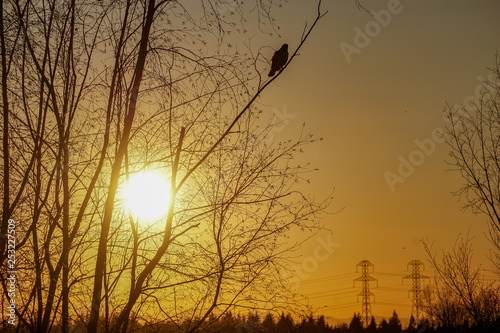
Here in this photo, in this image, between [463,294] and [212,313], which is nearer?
[212,313]

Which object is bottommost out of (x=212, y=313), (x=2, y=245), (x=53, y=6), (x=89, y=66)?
(x=212, y=313)

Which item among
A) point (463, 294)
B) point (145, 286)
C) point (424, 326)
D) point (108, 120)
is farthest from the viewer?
point (424, 326)

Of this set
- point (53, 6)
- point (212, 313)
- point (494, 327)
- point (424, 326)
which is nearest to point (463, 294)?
point (494, 327)

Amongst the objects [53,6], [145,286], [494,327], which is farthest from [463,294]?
[53,6]

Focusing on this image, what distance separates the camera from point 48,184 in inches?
201

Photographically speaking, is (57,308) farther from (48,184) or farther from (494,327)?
(494,327)

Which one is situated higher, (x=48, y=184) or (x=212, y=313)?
(x=48, y=184)

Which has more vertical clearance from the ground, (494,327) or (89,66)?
(89,66)

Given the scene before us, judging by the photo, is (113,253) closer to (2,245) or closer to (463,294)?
(2,245)

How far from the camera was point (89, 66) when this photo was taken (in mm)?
5184

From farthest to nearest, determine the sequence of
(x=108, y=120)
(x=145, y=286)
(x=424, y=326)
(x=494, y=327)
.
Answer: (x=424, y=326) → (x=494, y=327) → (x=108, y=120) → (x=145, y=286)

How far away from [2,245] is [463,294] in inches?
328

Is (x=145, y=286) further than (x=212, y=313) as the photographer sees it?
No

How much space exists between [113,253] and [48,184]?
0.78m
